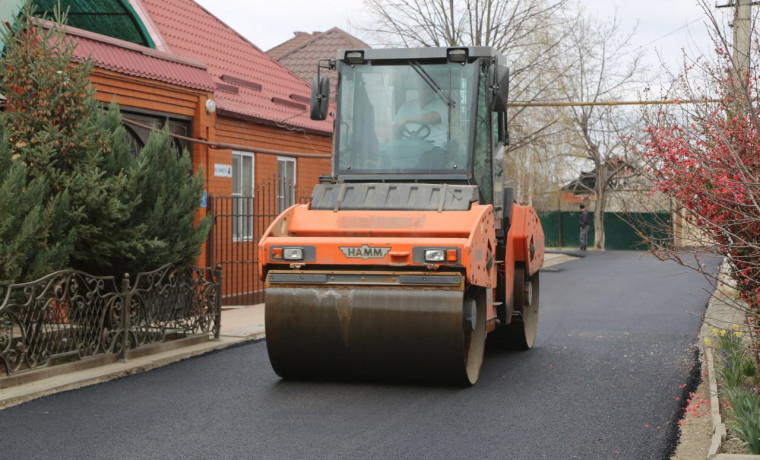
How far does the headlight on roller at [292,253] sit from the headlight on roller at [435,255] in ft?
3.75

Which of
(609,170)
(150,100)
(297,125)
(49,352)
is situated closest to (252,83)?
(297,125)

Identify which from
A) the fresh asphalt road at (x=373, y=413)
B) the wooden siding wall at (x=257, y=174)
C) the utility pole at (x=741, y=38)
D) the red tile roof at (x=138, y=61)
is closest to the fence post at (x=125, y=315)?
the fresh asphalt road at (x=373, y=413)

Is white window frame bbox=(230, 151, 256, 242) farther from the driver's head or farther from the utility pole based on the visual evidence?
the utility pole

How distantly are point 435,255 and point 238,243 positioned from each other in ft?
28.9

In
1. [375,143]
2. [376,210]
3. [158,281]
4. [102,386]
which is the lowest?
[102,386]

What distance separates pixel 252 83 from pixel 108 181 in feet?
32.1

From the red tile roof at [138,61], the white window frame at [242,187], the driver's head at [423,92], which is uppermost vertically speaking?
the red tile roof at [138,61]

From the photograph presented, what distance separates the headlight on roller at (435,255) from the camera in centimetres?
764

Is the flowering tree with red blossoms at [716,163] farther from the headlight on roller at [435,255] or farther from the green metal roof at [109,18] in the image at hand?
the green metal roof at [109,18]

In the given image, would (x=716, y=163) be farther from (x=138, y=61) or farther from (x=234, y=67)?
(x=234, y=67)

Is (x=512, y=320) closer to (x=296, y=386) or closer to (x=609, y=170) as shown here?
(x=296, y=386)

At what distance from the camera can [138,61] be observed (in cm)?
1311

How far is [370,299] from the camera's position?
7785 millimetres

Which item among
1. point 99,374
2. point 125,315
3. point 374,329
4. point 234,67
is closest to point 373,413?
point 374,329
